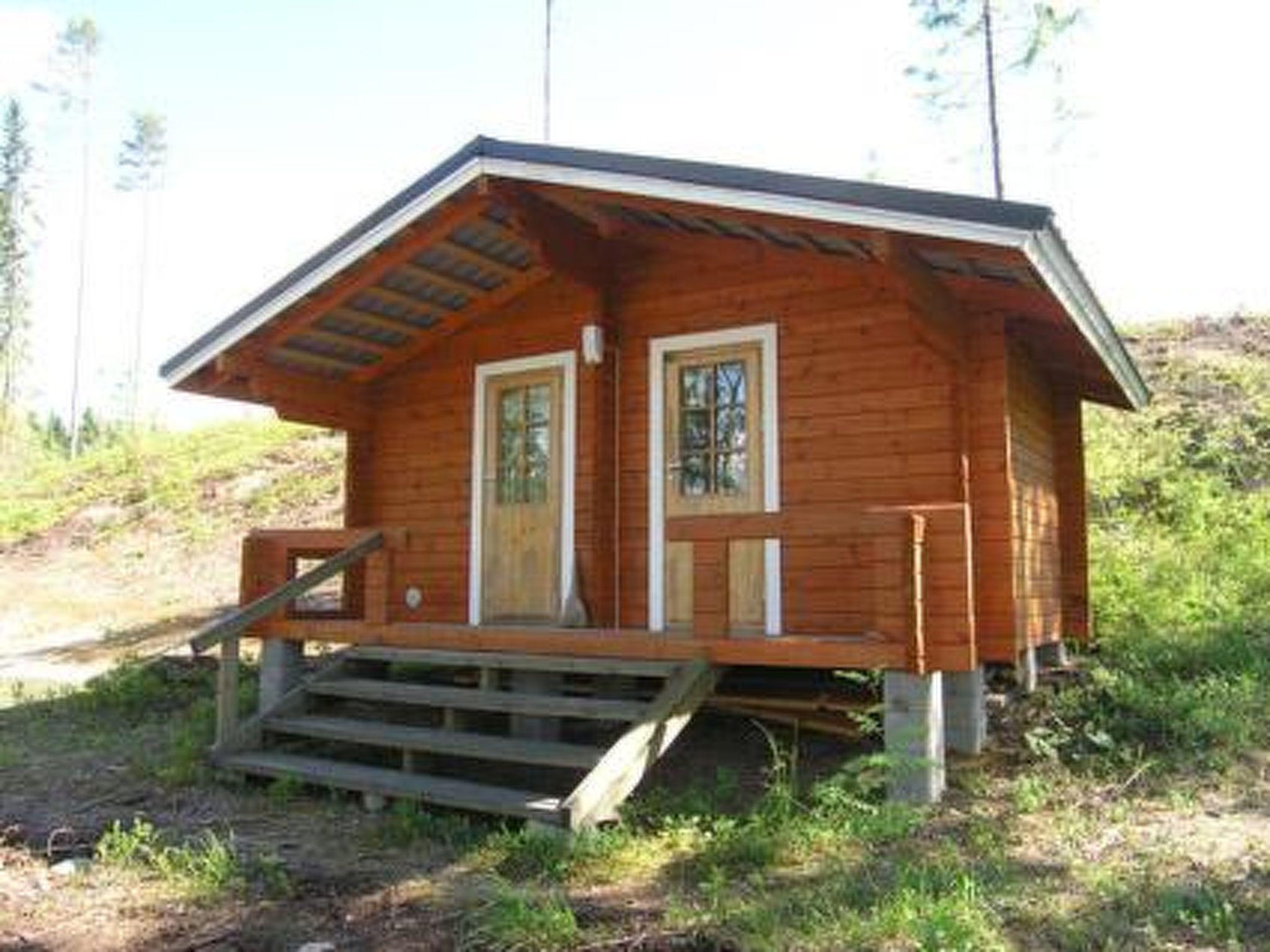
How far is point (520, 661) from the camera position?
6.38 m

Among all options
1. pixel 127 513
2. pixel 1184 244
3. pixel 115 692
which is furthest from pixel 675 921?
pixel 1184 244

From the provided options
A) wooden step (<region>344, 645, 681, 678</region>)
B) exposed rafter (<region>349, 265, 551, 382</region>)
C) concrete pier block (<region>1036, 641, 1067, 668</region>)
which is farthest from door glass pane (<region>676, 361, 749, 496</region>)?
concrete pier block (<region>1036, 641, 1067, 668</region>)

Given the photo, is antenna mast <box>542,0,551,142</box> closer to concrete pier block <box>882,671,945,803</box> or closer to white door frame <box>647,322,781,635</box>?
white door frame <box>647,322,781,635</box>

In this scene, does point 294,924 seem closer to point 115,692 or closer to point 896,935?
point 896,935

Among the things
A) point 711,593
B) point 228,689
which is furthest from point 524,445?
point 711,593

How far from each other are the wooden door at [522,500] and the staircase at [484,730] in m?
0.67

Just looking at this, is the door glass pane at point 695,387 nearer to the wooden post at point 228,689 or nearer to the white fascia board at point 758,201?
the white fascia board at point 758,201

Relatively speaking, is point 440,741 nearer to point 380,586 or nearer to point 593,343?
point 380,586

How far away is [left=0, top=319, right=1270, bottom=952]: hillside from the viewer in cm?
390

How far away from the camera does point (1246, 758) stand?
583cm

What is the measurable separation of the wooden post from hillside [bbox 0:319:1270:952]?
1.01 ft

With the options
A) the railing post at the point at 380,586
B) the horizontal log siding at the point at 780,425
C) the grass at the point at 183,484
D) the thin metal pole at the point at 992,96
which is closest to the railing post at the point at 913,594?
the horizontal log siding at the point at 780,425

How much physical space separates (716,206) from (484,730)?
150 inches

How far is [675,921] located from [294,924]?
155 cm
